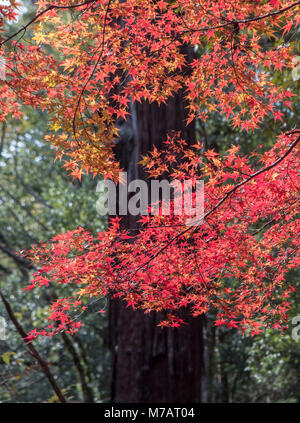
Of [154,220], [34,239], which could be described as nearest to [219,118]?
[34,239]

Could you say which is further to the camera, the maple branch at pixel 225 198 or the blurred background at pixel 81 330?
the blurred background at pixel 81 330

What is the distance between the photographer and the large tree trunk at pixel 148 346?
3.96 m

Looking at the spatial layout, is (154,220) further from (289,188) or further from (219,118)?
(219,118)

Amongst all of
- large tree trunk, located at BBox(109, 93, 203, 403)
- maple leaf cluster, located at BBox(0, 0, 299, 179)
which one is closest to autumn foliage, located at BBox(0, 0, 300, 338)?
maple leaf cluster, located at BBox(0, 0, 299, 179)

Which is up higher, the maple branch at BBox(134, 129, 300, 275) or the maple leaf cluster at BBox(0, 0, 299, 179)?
the maple leaf cluster at BBox(0, 0, 299, 179)

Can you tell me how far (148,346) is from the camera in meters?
4.00

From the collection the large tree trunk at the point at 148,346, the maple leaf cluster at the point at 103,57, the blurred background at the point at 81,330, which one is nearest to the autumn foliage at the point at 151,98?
A: the maple leaf cluster at the point at 103,57

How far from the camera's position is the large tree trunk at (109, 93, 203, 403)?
3959 mm

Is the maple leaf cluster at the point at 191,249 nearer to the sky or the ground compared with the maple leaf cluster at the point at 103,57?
nearer to the ground

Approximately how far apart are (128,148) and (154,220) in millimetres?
1574

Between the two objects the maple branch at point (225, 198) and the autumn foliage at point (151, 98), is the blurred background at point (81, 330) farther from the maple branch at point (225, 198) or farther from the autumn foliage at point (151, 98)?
the maple branch at point (225, 198)

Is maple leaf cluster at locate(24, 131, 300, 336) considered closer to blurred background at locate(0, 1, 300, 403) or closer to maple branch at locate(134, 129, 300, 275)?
maple branch at locate(134, 129, 300, 275)

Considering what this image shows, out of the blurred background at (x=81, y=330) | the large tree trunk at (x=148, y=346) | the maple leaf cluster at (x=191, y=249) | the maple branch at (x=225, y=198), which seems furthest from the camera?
the blurred background at (x=81, y=330)
